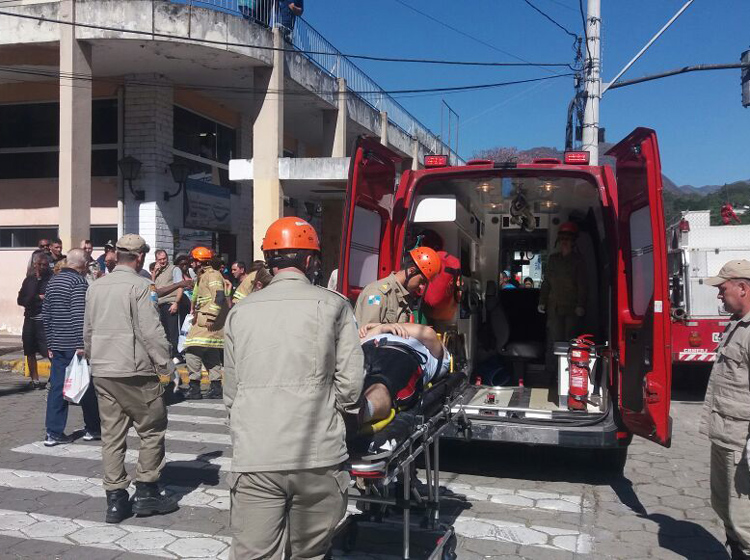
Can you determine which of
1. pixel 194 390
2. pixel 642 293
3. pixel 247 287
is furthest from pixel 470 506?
pixel 194 390

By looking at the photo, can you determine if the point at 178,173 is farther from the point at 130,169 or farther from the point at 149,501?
the point at 149,501

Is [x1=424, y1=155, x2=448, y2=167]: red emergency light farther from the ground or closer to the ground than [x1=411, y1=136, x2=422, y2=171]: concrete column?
closer to the ground

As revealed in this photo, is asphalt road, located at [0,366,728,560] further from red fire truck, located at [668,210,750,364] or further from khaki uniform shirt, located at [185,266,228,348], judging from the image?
red fire truck, located at [668,210,750,364]

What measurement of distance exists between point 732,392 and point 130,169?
42.2ft

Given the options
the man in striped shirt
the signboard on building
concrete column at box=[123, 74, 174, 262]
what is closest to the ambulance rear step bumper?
the man in striped shirt

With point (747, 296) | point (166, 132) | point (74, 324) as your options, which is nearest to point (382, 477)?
point (747, 296)

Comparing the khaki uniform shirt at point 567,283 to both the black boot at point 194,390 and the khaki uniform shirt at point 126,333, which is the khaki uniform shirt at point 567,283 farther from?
the black boot at point 194,390

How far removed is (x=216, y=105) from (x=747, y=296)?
48.8 ft

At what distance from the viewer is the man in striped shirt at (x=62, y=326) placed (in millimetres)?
6883

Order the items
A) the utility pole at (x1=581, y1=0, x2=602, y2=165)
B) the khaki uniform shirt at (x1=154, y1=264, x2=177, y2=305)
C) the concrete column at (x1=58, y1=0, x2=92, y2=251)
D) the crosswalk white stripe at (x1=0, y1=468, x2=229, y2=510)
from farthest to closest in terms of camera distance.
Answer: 1. the utility pole at (x1=581, y1=0, x2=602, y2=165)
2. the concrete column at (x1=58, y1=0, x2=92, y2=251)
3. the khaki uniform shirt at (x1=154, y1=264, x2=177, y2=305)
4. the crosswalk white stripe at (x1=0, y1=468, x2=229, y2=510)

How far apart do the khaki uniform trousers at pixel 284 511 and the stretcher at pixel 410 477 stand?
0.37 metres

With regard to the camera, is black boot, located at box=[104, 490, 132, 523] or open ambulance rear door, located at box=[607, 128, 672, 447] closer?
black boot, located at box=[104, 490, 132, 523]

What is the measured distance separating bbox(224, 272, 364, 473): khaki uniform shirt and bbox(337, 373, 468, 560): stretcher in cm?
49

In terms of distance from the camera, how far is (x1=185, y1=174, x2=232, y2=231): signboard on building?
51.4 feet
